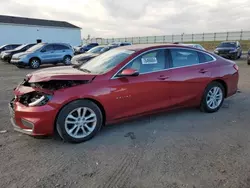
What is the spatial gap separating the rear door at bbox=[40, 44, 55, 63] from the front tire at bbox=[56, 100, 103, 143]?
479 inches

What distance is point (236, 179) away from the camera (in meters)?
2.65

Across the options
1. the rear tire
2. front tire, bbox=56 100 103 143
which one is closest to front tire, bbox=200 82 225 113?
front tire, bbox=56 100 103 143

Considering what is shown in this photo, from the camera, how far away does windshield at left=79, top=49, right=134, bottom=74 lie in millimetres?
3939

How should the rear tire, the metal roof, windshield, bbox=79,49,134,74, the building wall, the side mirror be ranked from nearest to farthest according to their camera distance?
1. the side mirror
2. windshield, bbox=79,49,134,74
3. the rear tire
4. the building wall
5. the metal roof

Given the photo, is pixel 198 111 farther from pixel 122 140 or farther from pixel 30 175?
pixel 30 175

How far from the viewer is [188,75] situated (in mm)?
4496

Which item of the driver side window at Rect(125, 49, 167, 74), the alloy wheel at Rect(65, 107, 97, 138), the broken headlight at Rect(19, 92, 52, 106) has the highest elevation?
the driver side window at Rect(125, 49, 167, 74)

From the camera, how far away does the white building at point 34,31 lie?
3384 centimetres

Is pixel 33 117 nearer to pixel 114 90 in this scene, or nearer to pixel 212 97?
pixel 114 90

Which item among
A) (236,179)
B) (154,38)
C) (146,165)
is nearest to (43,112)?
(146,165)

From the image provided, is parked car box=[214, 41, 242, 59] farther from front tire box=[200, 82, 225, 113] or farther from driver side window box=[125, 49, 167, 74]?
driver side window box=[125, 49, 167, 74]

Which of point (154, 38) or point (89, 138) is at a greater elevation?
point (154, 38)

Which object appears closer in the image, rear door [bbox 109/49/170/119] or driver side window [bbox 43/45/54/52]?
rear door [bbox 109/49/170/119]

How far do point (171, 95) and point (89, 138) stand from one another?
1772mm
